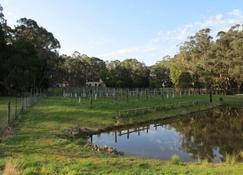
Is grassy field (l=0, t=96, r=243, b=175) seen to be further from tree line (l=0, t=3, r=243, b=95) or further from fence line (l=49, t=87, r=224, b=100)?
tree line (l=0, t=3, r=243, b=95)

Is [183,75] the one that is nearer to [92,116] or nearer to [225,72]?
[225,72]

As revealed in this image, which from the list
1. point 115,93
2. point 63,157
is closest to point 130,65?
point 115,93

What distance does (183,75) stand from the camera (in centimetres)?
9875

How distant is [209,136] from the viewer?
30703 mm

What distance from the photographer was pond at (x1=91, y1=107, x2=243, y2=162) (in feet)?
77.8

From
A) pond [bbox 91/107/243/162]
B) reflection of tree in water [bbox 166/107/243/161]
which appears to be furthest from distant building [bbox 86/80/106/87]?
pond [bbox 91/107/243/162]

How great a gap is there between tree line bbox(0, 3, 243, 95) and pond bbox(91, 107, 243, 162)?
39.5 m

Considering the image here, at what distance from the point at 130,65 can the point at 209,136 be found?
94638 millimetres

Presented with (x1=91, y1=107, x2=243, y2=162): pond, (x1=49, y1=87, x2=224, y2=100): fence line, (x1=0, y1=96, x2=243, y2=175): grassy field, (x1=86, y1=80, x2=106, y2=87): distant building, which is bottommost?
(x1=91, y1=107, x2=243, y2=162): pond

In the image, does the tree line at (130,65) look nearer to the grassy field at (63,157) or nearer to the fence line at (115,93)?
the fence line at (115,93)

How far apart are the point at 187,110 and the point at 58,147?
3380 cm

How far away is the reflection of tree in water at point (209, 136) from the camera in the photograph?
80.3ft

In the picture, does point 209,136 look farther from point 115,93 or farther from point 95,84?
point 95,84

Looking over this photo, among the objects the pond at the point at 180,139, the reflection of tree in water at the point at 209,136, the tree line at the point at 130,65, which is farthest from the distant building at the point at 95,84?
the pond at the point at 180,139
